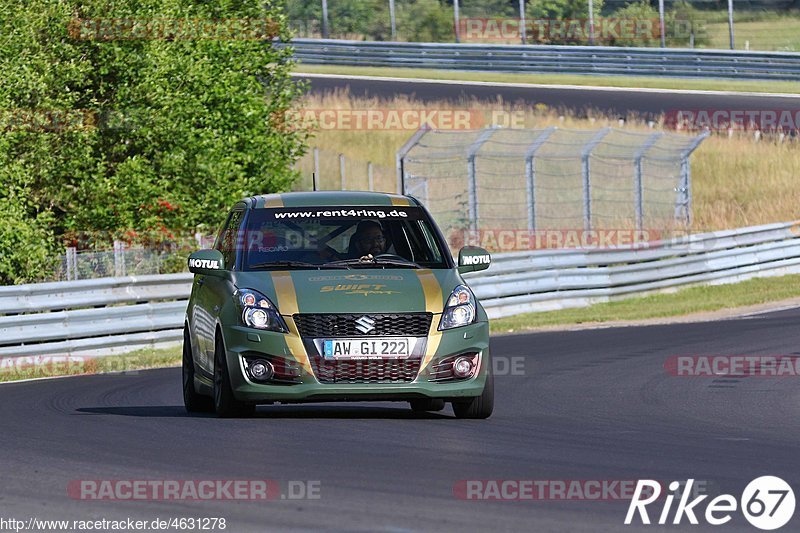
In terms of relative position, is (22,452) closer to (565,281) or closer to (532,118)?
(565,281)

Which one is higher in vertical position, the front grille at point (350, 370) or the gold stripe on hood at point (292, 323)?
the gold stripe on hood at point (292, 323)

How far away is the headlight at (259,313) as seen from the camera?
35.2 feet

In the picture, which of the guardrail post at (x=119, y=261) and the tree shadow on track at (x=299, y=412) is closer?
the tree shadow on track at (x=299, y=412)

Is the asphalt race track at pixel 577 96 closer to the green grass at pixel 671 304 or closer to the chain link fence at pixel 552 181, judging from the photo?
the chain link fence at pixel 552 181

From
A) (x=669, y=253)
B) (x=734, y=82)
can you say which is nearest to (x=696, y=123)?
(x=734, y=82)

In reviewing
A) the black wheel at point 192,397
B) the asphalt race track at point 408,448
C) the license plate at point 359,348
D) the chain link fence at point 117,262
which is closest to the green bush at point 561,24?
the chain link fence at point 117,262

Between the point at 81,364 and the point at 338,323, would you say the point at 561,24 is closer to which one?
the point at 81,364

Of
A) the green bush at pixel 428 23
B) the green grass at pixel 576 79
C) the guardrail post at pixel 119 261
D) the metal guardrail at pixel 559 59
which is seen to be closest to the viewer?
the guardrail post at pixel 119 261

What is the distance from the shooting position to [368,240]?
11.7 m
